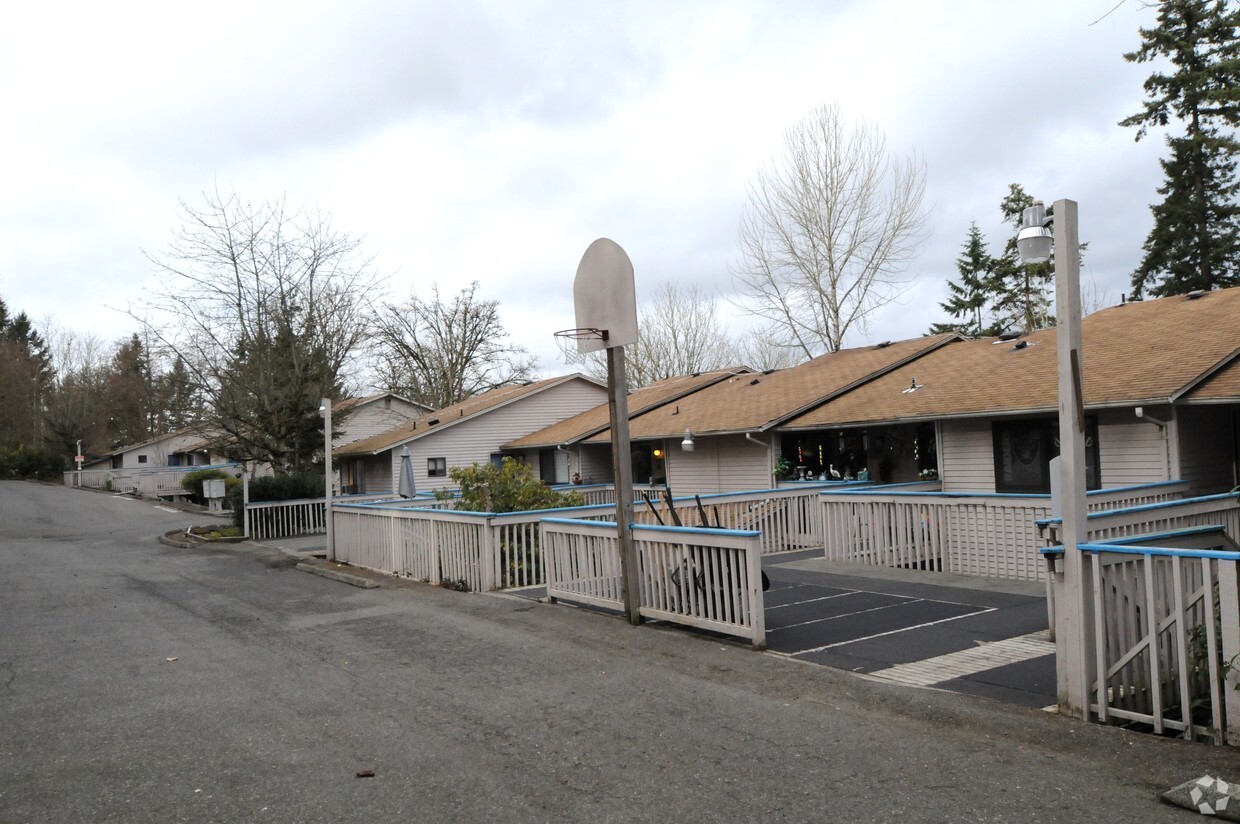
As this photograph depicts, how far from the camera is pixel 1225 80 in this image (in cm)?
2716

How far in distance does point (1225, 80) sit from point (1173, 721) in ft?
94.4

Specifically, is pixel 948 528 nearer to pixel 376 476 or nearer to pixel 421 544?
pixel 421 544

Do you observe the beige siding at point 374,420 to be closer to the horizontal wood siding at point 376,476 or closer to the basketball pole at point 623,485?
the horizontal wood siding at point 376,476

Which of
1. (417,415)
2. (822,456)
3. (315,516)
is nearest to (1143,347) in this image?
(822,456)

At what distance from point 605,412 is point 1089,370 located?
17935 mm

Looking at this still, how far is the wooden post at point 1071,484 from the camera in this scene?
575 cm

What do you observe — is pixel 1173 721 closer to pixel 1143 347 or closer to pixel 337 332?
pixel 1143 347

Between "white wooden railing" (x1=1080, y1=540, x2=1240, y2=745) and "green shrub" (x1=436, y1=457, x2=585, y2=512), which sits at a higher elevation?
"green shrub" (x1=436, y1=457, x2=585, y2=512)

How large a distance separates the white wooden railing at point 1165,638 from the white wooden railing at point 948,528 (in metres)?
5.42

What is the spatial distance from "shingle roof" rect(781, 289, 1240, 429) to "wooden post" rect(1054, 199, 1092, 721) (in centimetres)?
796

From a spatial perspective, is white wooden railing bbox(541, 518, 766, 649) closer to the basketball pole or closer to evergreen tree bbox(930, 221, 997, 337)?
the basketball pole

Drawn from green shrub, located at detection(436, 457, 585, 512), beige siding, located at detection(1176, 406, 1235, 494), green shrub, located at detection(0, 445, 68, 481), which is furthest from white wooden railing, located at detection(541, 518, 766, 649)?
green shrub, located at detection(0, 445, 68, 481)

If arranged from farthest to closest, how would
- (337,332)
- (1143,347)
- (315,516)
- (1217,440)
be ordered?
(337,332)
(315,516)
(1143,347)
(1217,440)

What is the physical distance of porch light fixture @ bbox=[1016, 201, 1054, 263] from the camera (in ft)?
20.2
